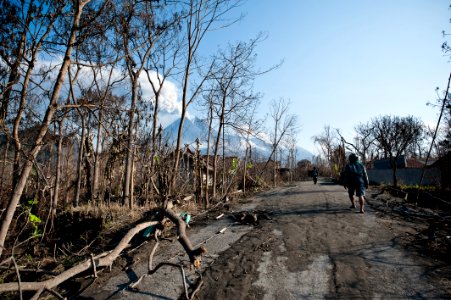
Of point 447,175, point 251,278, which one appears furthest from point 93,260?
point 447,175

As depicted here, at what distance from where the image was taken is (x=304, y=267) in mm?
4438

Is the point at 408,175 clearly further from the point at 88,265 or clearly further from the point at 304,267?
the point at 88,265

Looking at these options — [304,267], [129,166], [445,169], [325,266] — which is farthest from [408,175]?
[304,267]

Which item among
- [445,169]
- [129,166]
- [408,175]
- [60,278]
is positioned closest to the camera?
[60,278]

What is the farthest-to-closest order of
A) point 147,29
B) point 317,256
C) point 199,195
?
point 199,195
point 147,29
point 317,256

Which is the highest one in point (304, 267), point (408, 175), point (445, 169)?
point (445, 169)

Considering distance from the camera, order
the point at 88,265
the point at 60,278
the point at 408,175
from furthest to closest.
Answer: the point at 408,175
the point at 88,265
the point at 60,278

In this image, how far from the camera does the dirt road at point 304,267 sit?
3705 millimetres

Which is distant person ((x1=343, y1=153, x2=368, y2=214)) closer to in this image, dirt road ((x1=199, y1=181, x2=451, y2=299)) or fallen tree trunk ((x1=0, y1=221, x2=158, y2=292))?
dirt road ((x1=199, y1=181, x2=451, y2=299))

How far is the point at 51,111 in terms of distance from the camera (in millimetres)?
5016

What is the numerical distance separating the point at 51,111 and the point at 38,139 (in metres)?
0.57

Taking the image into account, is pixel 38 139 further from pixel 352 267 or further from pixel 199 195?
pixel 199 195

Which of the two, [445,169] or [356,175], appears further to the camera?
[445,169]

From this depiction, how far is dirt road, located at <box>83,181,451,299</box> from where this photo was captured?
3705 mm
